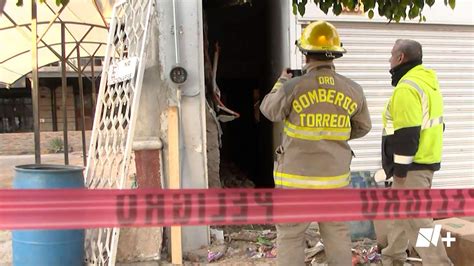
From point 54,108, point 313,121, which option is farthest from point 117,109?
point 54,108

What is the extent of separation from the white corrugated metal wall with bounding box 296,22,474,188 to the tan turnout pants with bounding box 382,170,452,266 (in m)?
1.83

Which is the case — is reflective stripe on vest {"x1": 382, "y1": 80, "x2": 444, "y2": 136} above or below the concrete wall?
above

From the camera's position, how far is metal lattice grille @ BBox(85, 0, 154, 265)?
149 inches

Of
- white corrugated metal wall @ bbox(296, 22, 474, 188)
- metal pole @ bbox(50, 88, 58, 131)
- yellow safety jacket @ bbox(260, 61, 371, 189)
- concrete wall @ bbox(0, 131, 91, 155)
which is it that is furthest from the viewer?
metal pole @ bbox(50, 88, 58, 131)

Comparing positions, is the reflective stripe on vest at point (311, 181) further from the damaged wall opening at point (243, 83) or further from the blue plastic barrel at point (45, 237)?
the damaged wall opening at point (243, 83)

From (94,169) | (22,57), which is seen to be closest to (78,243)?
(94,169)

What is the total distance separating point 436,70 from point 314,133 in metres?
3.79

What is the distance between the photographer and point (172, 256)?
4082 millimetres

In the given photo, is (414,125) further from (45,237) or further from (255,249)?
(45,237)

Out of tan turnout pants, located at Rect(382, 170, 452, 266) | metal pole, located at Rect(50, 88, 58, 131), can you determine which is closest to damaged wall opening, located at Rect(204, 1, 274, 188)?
tan turnout pants, located at Rect(382, 170, 452, 266)

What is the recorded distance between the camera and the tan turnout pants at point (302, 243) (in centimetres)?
287

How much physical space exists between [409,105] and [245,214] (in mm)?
1896

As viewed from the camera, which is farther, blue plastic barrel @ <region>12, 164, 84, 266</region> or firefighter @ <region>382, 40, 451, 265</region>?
blue plastic barrel @ <region>12, 164, 84, 266</region>

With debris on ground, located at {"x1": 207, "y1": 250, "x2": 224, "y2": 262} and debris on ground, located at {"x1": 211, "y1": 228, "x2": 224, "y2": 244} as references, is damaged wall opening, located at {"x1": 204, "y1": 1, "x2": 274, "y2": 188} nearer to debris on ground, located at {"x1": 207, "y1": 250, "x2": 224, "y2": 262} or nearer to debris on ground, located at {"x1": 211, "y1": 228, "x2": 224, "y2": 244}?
debris on ground, located at {"x1": 211, "y1": 228, "x2": 224, "y2": 244}
